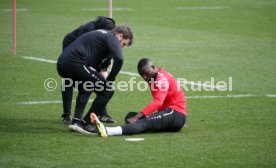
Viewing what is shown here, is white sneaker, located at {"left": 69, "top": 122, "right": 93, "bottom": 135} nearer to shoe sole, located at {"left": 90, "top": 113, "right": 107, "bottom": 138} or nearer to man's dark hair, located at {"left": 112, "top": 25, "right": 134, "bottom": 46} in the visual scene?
shoe sole, located at {"left": 90, "top": 113, "right": 107, "bottom": 138}

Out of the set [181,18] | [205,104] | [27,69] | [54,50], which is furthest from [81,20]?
[205,104]

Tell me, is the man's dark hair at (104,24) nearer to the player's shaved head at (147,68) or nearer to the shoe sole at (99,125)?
the player's shaved head at (147,68)

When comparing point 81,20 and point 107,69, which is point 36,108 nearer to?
point 107,69

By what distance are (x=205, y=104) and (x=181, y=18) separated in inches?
584

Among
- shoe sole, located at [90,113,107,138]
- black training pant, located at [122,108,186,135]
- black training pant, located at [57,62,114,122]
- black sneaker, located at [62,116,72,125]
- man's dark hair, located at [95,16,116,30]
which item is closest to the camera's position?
shoe sole, located at [90,113,107,138]

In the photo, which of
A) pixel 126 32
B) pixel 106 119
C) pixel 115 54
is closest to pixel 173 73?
pixel 106 119

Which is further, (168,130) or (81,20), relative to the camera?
(81,20)

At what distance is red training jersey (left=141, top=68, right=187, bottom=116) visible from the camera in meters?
13.5

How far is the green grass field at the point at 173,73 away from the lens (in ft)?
39.9

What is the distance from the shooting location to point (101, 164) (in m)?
11.6

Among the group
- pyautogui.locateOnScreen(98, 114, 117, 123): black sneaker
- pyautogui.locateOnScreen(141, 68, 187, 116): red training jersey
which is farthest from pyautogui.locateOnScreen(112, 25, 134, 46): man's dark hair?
pyautogui.locateOnScreen(98, 114, 117, 123): black sneaker

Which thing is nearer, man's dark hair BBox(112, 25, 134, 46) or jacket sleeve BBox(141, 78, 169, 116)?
jacket sleeve BBox(141, 78, 169, 116)

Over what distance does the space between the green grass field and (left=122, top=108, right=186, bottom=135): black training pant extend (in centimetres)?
14

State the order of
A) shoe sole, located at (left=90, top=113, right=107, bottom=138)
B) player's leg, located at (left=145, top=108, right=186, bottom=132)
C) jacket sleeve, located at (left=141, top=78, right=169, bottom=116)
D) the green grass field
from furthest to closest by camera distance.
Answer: player's leg, located at (left=145, top=108, right=186, bottom=132), jacket sleeve, located at (left=141, top=78, right=169, bottom=116), shoe sole, located at (left=90, top=113, right=107, bottom=138), the green grass field
